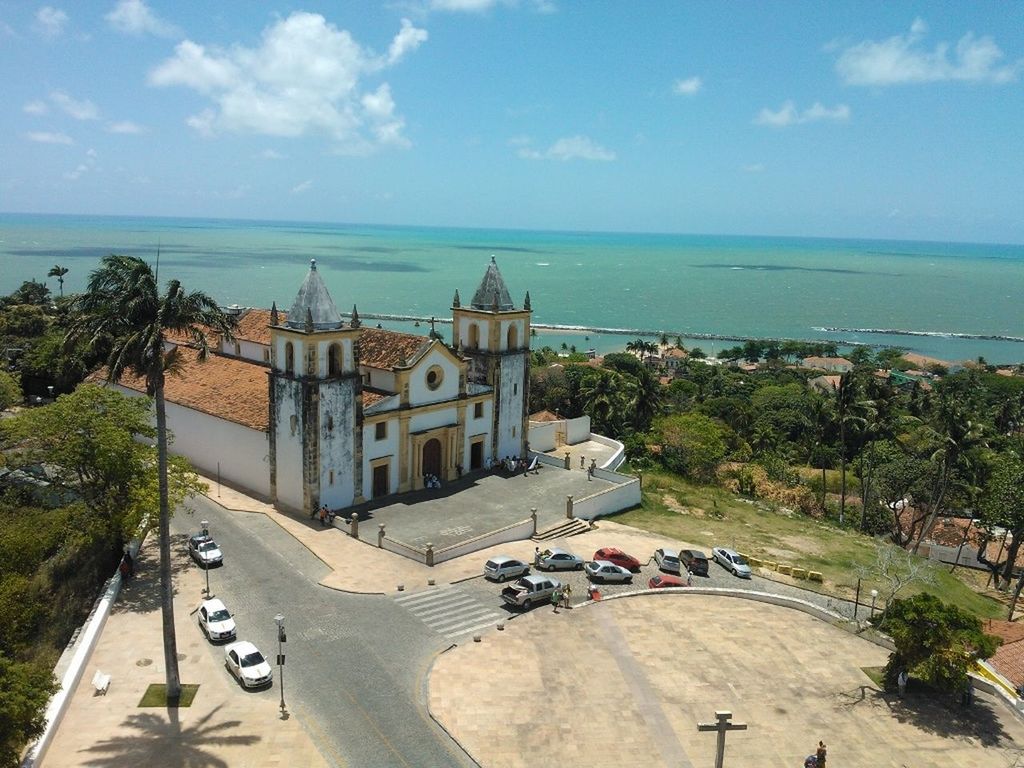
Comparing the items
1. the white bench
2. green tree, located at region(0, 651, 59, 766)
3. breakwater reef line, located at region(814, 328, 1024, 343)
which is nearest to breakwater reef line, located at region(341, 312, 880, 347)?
breakwater reef line, located at region(814, 328, 1024, 343)

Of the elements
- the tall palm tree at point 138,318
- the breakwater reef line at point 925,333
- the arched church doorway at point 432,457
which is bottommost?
the breakwater reef line at point 925,333

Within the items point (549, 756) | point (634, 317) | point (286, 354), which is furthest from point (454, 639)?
point (634, 317)

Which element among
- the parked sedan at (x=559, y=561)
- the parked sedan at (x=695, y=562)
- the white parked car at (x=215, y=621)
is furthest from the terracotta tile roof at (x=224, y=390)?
the parked sedan at (x=695, y=562)

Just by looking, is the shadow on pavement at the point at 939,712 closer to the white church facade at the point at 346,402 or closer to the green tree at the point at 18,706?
the green tree at the point at 18,706

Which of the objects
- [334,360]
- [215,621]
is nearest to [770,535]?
[334,360]

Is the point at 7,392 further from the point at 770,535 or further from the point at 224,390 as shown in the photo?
the point at 770,535

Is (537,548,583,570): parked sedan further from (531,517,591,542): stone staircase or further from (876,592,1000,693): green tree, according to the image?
(876,592,1000,693): green tree
